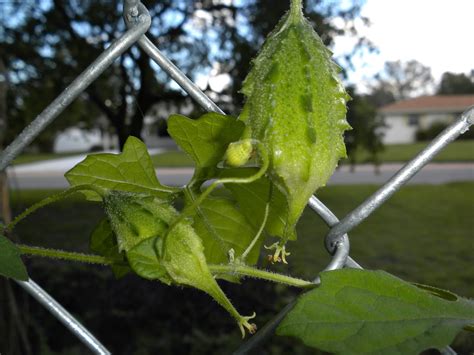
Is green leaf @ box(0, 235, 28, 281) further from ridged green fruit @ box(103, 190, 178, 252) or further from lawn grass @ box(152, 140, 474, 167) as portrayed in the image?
lawn grass @ box(152, 140, 474, 167)

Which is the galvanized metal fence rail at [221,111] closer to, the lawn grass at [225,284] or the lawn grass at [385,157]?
the lawn grass at [225,284]

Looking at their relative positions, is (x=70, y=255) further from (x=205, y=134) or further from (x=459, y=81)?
(x=459, y=81)

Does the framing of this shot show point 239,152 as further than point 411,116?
No

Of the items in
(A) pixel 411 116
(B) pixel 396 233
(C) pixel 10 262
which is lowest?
(B) pixel 396 233

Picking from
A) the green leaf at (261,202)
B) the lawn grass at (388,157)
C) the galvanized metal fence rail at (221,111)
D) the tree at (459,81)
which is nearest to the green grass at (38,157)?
the lawn grass at (388,157)

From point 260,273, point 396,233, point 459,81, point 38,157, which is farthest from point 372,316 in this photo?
point 38,157

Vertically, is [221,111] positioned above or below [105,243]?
above
